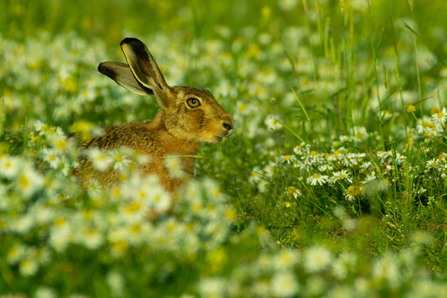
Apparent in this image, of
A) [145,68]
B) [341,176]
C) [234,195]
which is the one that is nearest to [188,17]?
[145,68]

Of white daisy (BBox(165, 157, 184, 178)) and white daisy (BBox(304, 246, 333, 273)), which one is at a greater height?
white daisy (BBox(165, 157, 184, 178))

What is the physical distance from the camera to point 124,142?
4.89 m

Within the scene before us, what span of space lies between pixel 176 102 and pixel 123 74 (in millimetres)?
600

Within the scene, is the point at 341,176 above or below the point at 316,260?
above

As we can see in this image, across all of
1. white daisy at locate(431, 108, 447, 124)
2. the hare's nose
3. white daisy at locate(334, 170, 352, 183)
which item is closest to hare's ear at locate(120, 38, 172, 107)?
the hare's nose

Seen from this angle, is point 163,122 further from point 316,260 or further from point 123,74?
point 316,260

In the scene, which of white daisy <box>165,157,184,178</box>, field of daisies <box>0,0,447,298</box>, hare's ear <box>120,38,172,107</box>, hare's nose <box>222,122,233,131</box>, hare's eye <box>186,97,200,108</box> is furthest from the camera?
hare's eye <box>186,97,200,108</box>

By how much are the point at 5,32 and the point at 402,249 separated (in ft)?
23.4

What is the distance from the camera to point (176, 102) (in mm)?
5305

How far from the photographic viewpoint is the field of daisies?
3107 millimetres

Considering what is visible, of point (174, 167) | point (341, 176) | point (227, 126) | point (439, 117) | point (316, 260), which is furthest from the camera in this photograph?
point (227, 126)

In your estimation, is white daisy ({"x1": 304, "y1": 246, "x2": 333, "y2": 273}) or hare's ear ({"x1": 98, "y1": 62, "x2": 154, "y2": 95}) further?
hare's ear ({"x1": 98, "y1": 62, "x2": 154, "y2": 95})

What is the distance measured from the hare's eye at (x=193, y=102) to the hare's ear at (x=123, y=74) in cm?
39

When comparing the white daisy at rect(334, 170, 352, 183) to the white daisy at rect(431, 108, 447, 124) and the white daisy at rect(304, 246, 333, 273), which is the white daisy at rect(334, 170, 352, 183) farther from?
the white daisy at rect(304, 246, 333, 273)
